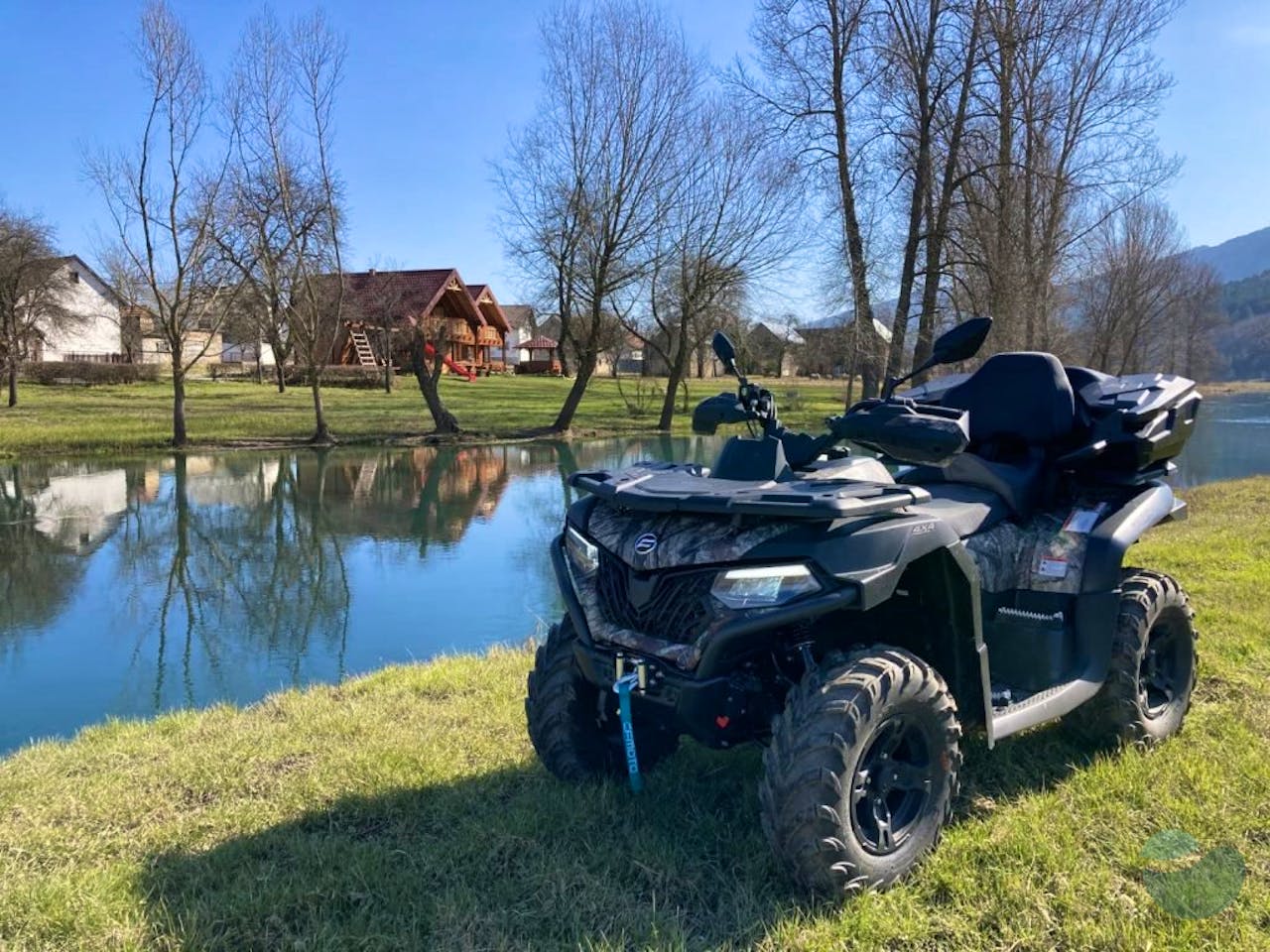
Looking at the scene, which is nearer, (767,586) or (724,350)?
(767,586)

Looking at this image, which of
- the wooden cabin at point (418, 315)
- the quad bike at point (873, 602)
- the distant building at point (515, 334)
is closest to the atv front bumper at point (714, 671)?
the quad bike at point (873, 602)

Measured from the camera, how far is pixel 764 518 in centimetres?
286

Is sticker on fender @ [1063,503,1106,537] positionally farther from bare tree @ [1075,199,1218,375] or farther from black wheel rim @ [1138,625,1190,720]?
bare tree @ [1075,199,1218,375]

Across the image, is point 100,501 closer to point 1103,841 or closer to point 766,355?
point 1103,841

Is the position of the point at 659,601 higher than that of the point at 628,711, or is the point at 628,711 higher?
the point at 659,601

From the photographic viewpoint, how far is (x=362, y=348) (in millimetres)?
52844

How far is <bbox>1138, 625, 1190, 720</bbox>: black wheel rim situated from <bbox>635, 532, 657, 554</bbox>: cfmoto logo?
2628 mm

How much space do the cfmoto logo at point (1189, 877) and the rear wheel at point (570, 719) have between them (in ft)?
5.61

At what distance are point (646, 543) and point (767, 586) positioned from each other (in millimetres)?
410

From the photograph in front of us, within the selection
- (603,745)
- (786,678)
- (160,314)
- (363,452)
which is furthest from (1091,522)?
(160,314)

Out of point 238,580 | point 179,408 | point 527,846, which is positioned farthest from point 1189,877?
point 179,408

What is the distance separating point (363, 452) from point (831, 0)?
1443 centimetres

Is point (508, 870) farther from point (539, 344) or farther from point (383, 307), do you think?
point (539, 344)

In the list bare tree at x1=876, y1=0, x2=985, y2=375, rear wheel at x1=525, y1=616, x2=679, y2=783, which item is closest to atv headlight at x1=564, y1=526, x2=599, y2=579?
rear wheel at x1=525, y1=616, x2=679, y2=783
